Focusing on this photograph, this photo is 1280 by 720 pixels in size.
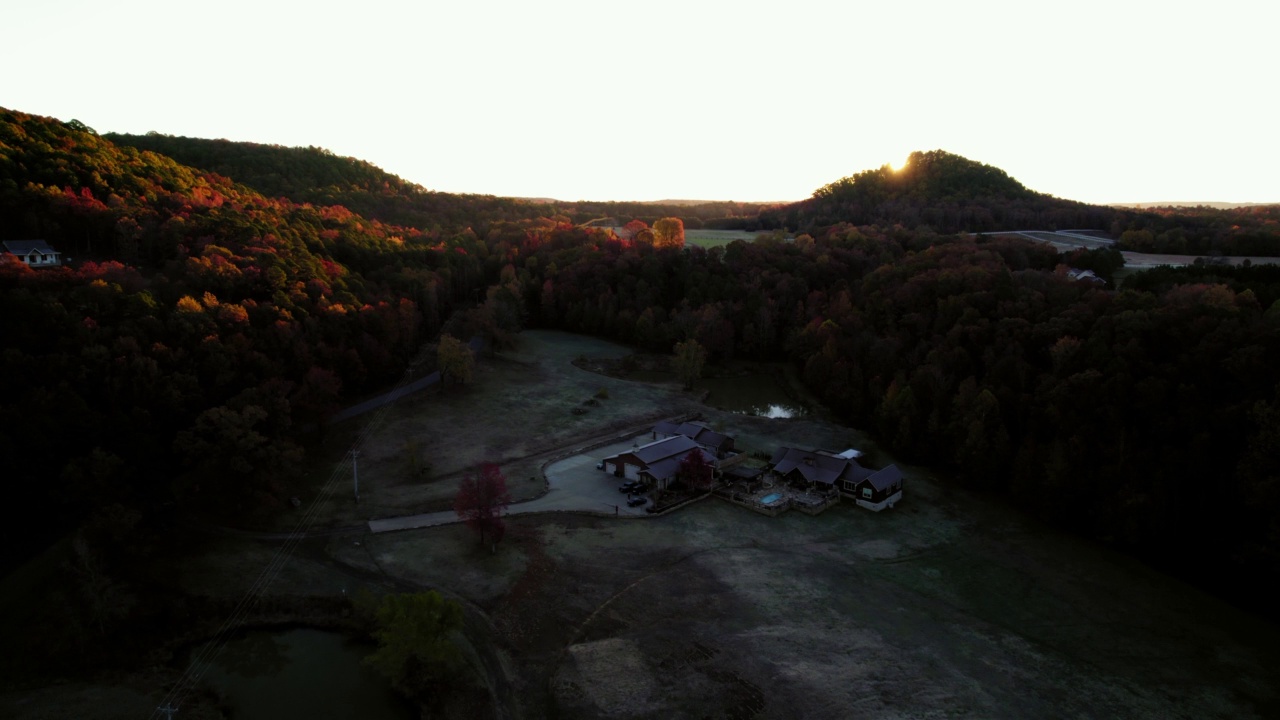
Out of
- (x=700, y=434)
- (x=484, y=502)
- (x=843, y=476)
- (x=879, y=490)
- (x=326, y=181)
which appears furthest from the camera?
(x=326, y=181)

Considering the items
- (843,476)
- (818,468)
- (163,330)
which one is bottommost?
(843,476)

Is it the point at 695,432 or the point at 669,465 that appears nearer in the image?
the point at 669,465

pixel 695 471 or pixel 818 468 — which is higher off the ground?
pixel 695 471

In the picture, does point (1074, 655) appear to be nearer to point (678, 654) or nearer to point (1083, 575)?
point (1083, 575)

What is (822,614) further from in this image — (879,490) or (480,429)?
(480,429)

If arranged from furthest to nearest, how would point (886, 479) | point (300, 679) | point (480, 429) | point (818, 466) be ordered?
point (480, 429) < point (818, 466) < point (886, 479) < point (300, 679)

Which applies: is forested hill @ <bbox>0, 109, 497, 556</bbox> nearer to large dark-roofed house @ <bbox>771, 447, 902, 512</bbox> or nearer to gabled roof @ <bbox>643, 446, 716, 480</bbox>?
gabled roof @ <bbox>643, 446, 716, 480</bbox>

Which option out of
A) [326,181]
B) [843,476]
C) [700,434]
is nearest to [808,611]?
[843,476]

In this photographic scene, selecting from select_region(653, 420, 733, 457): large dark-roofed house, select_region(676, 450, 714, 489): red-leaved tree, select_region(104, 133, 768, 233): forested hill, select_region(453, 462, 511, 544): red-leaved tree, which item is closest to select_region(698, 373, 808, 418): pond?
select_region(653, 420, 733, 457): large dark-roofed house

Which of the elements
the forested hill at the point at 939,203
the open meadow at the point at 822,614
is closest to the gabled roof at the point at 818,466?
the open meadow at the point at 822,614
